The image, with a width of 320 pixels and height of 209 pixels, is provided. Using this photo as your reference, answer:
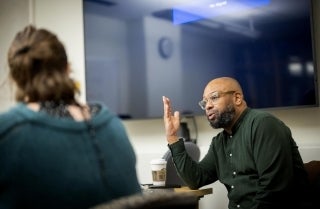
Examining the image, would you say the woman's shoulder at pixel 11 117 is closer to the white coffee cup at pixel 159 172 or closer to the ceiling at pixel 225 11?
the white coffee cup at pixel 159 172

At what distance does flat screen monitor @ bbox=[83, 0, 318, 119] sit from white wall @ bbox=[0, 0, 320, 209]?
13 cm

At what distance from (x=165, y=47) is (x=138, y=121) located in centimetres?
64

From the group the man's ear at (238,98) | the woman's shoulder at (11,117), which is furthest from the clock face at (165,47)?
the woman's shoulder at (11,117)

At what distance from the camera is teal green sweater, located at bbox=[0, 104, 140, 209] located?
108 cm

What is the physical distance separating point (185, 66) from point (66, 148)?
6.96 ft

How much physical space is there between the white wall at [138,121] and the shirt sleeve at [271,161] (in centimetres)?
66

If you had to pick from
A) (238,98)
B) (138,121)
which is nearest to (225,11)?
(238,98)

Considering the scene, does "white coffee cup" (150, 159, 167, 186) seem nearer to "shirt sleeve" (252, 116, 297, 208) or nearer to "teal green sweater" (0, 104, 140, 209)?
"shirt sleeve" (252, 116, 297, 208)

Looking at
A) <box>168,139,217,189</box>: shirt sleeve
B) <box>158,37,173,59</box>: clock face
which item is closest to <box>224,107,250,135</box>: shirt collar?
<box>168,139,217,189</box>: shirt sleeve

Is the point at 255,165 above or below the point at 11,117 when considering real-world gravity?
below

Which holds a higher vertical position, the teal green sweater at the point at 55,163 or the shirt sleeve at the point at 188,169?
the teal green sweater at the point at 55,163

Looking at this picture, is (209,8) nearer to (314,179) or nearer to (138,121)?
(138,121)

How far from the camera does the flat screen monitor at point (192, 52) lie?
9.01 ft

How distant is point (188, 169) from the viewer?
2.46 metres
